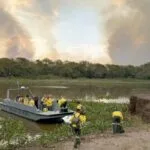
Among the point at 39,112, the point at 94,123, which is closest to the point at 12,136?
the point at 94,123

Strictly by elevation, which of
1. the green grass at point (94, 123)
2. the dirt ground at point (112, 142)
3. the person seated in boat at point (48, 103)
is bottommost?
the dirt ground at point (112, 142)

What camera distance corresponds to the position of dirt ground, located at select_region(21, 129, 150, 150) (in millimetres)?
20297

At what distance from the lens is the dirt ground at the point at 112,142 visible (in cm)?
2030

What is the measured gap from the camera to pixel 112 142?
21234 mm

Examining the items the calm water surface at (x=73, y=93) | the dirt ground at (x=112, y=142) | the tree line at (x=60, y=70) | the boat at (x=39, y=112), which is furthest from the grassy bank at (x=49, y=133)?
the tree line at (x=60, y=70)

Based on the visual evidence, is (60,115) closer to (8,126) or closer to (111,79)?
(8,126)

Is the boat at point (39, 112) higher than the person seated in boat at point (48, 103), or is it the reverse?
the person seated in boat at point (48, 103)

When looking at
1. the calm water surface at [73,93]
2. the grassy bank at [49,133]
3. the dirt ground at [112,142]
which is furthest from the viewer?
the calm water surface at [73,93]

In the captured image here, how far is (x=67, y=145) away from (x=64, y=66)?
410ft

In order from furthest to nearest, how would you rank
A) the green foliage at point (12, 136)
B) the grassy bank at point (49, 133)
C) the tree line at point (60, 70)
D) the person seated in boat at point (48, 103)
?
the tree line at point (60, 70) < the person seated in boat at point (48, 103) < the grassy bank at point (49, 133) < the green foliage at point (12, 136)

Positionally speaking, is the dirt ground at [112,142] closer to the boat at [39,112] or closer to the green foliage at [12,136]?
the green foliage at [12,136]

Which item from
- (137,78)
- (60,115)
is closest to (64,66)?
(137,78)

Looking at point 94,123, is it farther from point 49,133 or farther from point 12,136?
point 12,136

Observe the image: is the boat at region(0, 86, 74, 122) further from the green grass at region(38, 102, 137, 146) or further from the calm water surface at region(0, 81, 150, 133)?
the green grass at region(38, 102, 137, 146)
